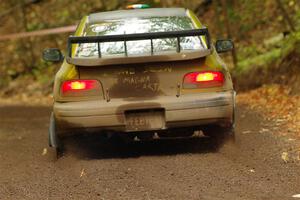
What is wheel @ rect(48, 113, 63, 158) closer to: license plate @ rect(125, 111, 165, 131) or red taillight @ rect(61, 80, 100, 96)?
red taillight @ rect(61, 80, 100, 96)

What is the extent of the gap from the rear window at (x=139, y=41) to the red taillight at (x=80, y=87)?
1.09 ft

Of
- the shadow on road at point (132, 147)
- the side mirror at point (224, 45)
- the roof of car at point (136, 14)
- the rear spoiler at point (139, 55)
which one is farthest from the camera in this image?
the roof of car at point (136, 14)

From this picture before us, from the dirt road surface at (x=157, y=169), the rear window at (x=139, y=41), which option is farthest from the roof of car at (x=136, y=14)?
the dirt road surface at (x=157, y=169)

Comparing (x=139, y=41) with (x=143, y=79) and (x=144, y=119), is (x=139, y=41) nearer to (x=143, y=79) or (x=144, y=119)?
(x=143, y=79)

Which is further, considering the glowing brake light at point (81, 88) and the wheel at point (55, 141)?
the wheel at point (55, 141)

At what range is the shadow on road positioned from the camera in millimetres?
7988

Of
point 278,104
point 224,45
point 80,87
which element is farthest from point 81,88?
point 278,104

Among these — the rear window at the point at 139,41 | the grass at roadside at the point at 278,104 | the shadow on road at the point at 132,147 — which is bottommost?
the grass at roadside at the point at 278,104

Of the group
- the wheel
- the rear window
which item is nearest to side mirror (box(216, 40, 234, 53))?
the rear window

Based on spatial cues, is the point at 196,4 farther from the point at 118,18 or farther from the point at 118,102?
the point at 118,102

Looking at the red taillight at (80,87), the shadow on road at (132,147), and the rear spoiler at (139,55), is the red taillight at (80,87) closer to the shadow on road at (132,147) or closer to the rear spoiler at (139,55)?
the rear spoiler at (139,55)

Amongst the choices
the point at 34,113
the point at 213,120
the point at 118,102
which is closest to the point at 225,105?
the point at 213,120

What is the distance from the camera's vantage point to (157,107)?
7281 millimetres

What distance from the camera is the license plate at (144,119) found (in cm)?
735
